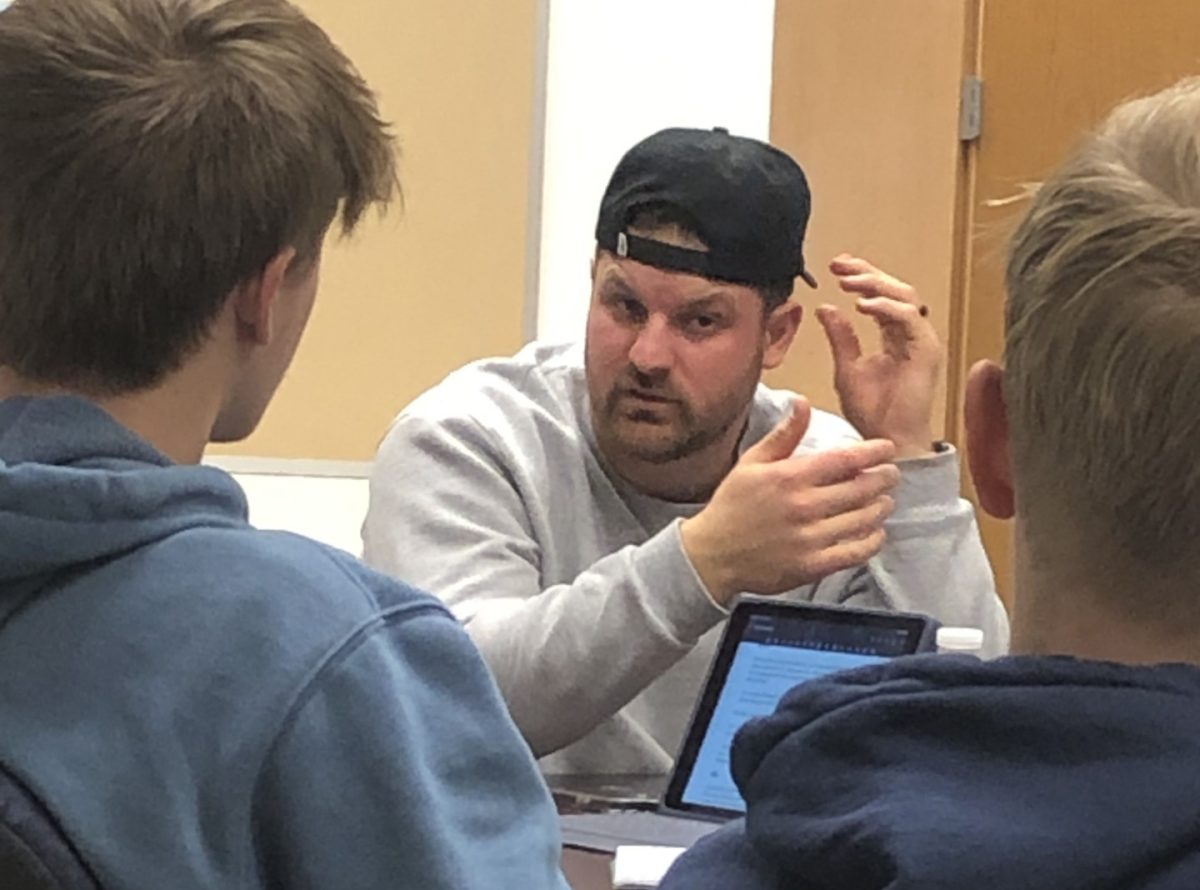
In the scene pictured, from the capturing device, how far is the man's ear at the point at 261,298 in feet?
3.36

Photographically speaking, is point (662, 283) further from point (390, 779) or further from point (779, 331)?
point (390, 779)

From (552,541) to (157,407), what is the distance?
891 millimetres

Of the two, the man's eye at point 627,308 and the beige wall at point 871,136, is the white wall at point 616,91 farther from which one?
the man's eye at point 627,308

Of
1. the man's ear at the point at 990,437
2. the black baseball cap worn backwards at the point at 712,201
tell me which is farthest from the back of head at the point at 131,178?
the black baseball cap worn backwards at the point at 712,201

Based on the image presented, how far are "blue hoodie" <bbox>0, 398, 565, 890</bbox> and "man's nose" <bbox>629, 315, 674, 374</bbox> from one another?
946 mm

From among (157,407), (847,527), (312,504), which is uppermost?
(157,407)

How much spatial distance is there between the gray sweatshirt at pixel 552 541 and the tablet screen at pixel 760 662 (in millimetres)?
142

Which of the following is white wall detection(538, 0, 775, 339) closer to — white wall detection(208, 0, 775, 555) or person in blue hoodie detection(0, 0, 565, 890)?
white wall detection(208, 0, 775, 555)

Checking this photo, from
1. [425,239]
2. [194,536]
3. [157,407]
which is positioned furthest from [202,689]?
[425,239]

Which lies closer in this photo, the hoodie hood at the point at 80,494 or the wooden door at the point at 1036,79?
the hoodie hood at the point at 80,494

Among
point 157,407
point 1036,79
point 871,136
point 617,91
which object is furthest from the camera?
point 617,91

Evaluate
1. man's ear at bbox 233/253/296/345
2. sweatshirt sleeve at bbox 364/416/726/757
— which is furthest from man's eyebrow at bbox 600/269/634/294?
man's ear at bbox 233/253/296/345

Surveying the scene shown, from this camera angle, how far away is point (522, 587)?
178 centimetres

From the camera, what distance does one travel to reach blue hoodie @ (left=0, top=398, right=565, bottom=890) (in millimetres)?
885
